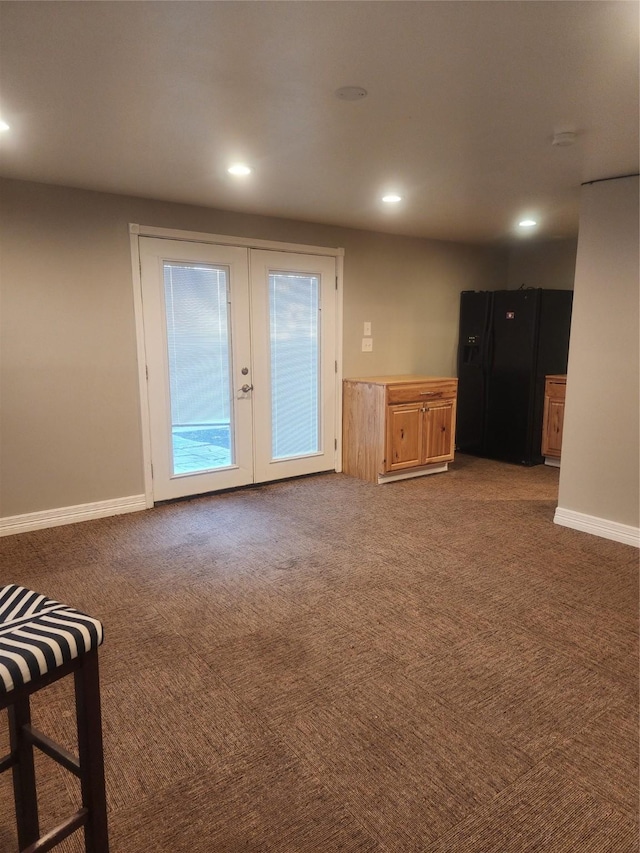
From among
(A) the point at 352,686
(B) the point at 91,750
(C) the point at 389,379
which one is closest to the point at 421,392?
(C) the point at 389,379

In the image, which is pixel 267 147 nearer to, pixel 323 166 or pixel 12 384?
pixel 323 166

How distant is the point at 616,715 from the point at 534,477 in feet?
11.2

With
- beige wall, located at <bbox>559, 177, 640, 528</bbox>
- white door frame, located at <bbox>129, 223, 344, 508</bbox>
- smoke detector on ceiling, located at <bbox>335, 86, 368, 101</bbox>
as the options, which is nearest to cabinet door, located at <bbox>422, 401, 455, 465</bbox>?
beige wall, located at <bbox>559, 177, 640, 528</bbox>

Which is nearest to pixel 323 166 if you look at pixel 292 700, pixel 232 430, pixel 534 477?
pixel 232 430

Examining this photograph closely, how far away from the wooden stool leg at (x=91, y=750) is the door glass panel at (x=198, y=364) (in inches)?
127

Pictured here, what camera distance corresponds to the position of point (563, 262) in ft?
19.9

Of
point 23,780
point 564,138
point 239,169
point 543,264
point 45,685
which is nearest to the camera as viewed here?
point 45,685

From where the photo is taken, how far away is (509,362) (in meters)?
Answer: 5.70

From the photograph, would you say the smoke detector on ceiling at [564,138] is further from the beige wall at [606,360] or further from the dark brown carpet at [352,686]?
the dark brown carpet at [352,686]

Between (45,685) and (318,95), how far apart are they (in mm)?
2228

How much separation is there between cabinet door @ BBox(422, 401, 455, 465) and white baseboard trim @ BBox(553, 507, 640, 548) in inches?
56.9

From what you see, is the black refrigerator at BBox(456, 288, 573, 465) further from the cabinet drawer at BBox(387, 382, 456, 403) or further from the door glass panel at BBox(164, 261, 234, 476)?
the door glass panel at BBox(164, 261, 234, 476)

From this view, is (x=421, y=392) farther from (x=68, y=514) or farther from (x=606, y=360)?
(x=68, y=514)

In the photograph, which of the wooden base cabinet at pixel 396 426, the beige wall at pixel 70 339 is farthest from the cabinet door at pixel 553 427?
the beige wall at pixel 70 339
